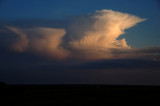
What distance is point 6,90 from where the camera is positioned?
52281 millimetres

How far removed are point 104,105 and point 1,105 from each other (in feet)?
52.1

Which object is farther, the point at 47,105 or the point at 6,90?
the point at 6,90

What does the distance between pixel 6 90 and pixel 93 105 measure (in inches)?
1212

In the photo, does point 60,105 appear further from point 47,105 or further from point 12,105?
point 12,105

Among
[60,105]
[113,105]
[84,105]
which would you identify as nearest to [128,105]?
[113,105]

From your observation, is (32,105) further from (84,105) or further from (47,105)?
(84,105)

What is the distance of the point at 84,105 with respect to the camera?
30.2 meters

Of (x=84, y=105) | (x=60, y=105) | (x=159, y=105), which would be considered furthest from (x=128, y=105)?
(x=60, y=105)

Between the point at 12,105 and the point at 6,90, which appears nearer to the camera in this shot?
the point at 12,105

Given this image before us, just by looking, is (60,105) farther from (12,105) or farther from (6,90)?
(6,90)

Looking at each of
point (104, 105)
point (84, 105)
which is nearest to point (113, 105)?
point (104, 105)

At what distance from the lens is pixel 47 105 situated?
30.5 meters

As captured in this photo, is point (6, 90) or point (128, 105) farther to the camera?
point (6, 90)

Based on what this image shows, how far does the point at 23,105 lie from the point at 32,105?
4.67 ft
